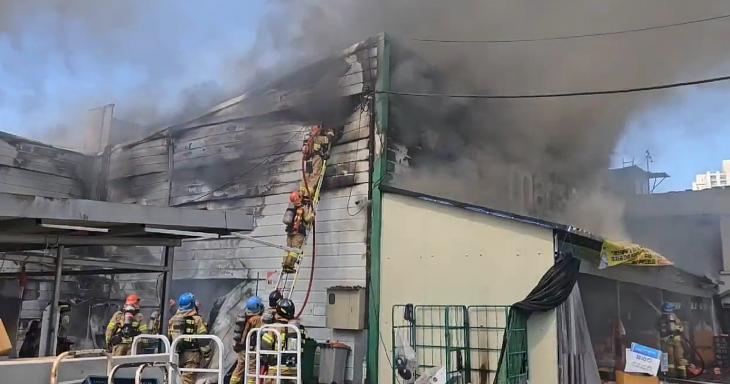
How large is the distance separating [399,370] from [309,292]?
1.84 meters

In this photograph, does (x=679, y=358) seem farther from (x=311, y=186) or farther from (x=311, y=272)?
(x=311, y=186)

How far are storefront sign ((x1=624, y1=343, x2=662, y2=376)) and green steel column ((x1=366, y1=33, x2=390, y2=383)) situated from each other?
3125 mm

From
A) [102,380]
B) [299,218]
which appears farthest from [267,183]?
[102,380]

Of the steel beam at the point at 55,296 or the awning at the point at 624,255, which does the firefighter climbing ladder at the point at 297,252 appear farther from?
the awning at the point at 624,255

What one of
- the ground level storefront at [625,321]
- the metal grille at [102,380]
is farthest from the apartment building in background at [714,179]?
the metal grille at [102,380]

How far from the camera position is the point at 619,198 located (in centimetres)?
1430

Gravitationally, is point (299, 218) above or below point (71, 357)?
above

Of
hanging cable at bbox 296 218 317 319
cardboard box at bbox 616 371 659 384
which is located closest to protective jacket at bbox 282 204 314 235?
hanging cable at bbox 296 218 317 319

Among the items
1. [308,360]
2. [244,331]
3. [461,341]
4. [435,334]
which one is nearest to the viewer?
[244,331]

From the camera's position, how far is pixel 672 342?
9.01 metres

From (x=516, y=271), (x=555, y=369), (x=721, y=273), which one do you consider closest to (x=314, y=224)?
(x=516, y=271)

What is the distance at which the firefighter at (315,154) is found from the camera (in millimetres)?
9109

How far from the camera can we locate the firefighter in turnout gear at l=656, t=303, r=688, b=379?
877 cm

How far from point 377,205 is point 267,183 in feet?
6.91
